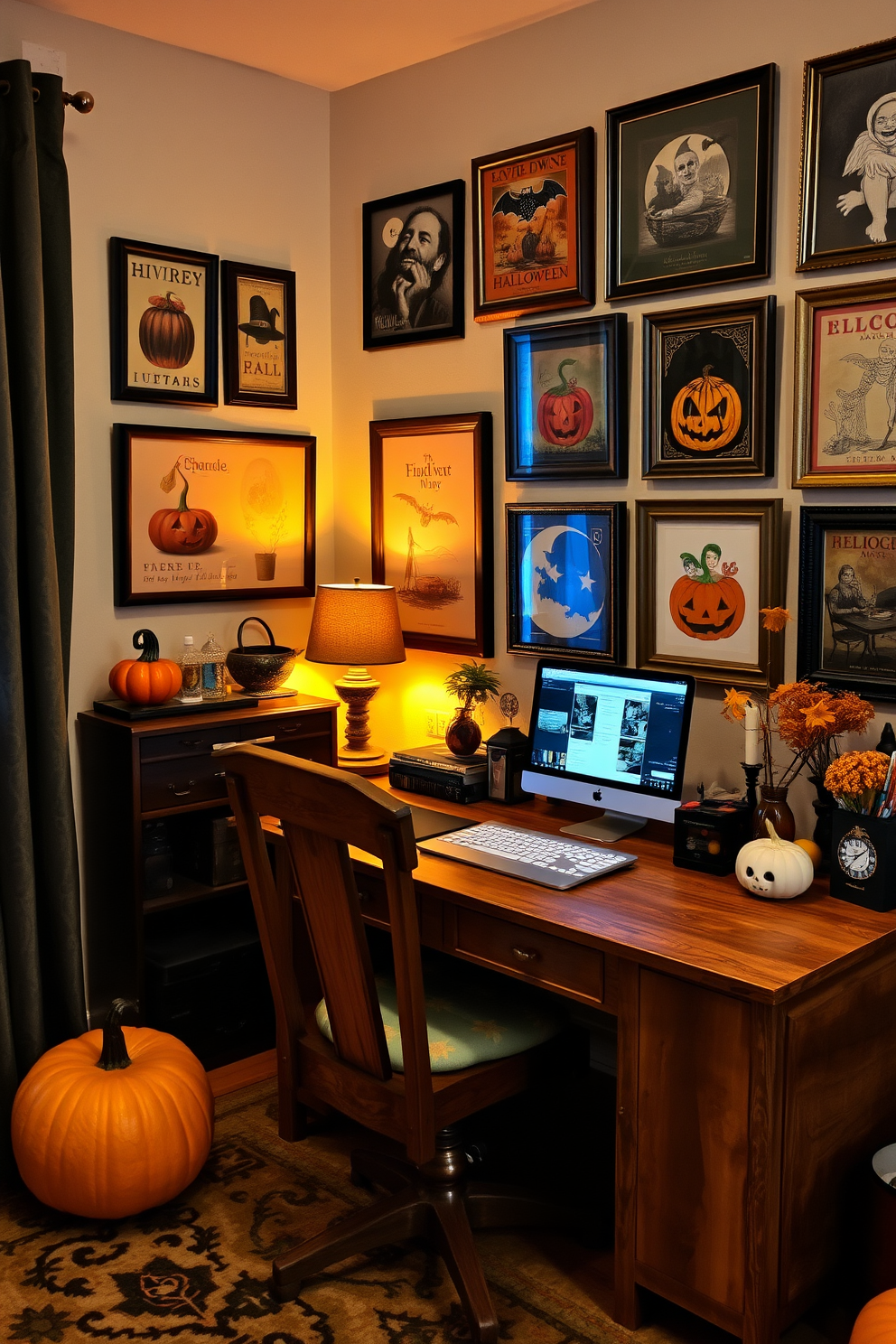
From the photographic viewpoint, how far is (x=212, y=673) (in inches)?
132

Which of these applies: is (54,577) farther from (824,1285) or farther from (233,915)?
(824,1285)

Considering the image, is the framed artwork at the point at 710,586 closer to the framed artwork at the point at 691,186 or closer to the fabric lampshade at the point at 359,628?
the framed artwork at the point at 691,186

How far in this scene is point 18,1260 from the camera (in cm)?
239

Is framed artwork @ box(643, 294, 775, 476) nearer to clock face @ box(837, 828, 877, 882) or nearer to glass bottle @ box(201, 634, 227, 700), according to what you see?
clock face @ box(837, 828, 877, 882)

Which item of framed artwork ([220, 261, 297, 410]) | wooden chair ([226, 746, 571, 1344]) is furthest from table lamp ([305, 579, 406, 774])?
wooden chair ([226, 746, 571, 1344])

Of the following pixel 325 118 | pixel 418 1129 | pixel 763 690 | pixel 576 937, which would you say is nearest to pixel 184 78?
pixel 325 118

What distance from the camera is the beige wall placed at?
2.59 meters

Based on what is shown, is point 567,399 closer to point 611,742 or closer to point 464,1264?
point 611,742

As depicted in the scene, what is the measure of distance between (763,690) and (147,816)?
1553 millimetres

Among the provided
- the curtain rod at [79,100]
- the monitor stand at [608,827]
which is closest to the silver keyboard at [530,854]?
the monitor stand at [608,827]

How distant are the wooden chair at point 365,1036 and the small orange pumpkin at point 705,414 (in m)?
1.29

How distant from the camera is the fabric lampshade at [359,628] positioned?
3.33 m

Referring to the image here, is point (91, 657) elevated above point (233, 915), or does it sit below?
above

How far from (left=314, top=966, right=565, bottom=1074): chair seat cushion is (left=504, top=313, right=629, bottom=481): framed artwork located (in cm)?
129
